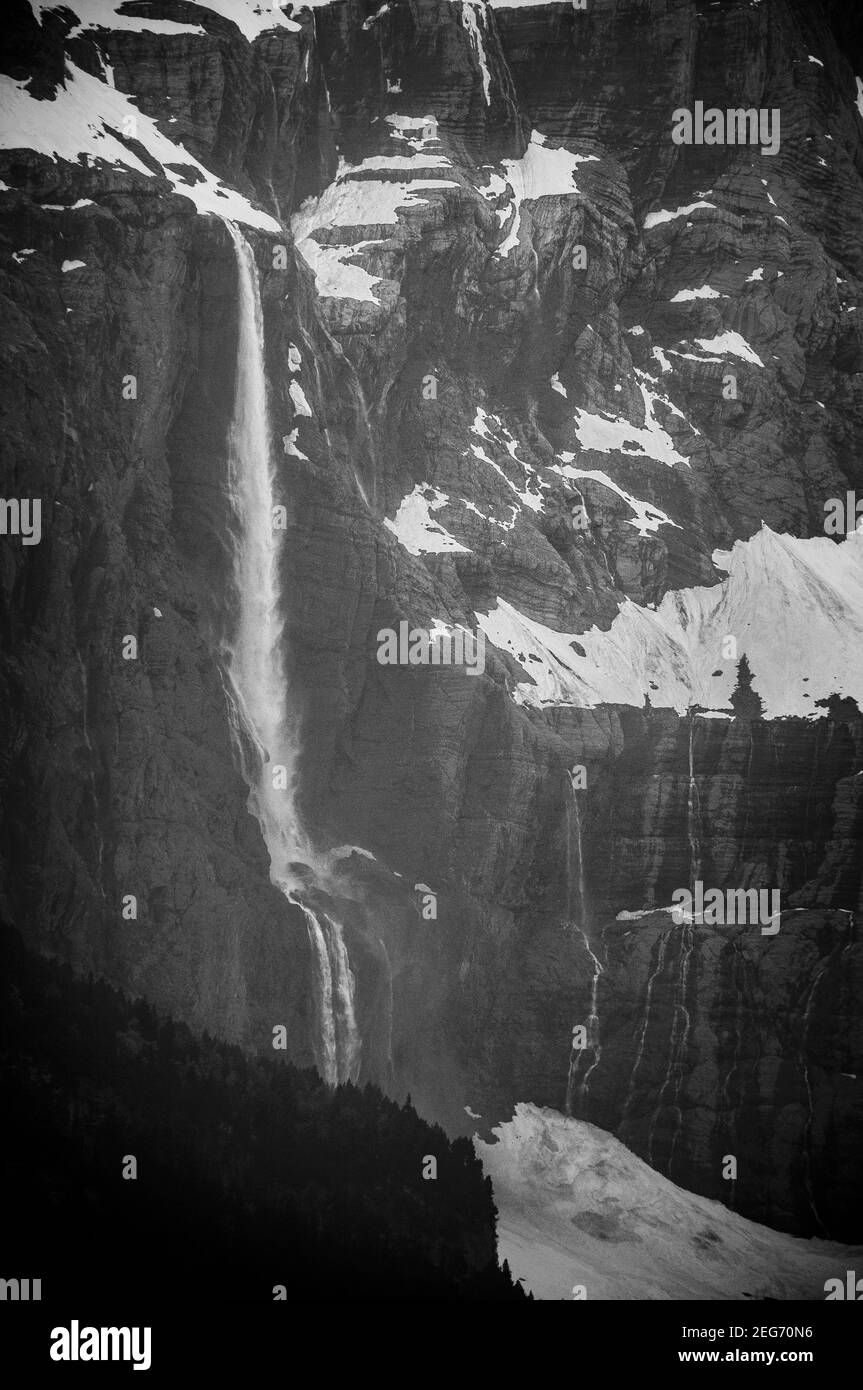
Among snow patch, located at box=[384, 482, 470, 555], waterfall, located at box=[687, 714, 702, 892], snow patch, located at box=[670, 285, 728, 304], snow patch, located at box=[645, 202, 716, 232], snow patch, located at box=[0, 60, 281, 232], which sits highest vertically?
snow patch, located at box=[645, 202, 716, 232]

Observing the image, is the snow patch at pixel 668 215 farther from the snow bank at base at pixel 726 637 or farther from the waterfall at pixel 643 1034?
the waterfall at pixel 643 1034

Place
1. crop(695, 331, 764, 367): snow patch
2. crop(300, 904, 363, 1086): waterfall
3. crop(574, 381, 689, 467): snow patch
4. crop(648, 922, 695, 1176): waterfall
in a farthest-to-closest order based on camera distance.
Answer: crop(695, 331, 764, 367): snow patch < crop(574, 381, 689, 467): snow patch < crop(648, 922, 695, 1176): waterfall < crop(300, 904, 363, 1086): waterfall

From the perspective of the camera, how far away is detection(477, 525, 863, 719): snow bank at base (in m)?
109

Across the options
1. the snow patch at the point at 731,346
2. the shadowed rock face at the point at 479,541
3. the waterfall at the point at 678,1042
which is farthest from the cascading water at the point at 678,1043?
the snow patch at the point at 731,346

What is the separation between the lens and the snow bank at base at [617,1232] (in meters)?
92.9

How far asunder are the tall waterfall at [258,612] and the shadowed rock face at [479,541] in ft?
2.30

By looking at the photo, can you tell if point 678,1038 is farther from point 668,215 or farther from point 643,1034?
point 668,215

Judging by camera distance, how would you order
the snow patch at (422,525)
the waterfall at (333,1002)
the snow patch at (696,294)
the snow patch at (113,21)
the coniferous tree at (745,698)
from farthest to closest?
the snow patch at (696,294), the coniferous tree at (745,698), the snow patch at (422,525), the snow patch at (113,21), the waterfall at (333,1002)

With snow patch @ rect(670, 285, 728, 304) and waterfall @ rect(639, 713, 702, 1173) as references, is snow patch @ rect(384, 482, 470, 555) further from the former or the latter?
snow patch @ rect(670, 285, 728, 304)

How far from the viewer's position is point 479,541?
4289 inches

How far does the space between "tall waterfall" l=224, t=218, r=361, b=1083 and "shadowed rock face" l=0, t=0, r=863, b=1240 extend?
702mm

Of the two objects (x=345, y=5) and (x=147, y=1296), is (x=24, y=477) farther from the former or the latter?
(x=345, y=5)

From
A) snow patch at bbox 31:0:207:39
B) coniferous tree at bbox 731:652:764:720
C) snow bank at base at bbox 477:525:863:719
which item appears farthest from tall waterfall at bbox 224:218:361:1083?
coniferous tree at bbox 731:652:764:720

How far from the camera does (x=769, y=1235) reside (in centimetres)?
10231
